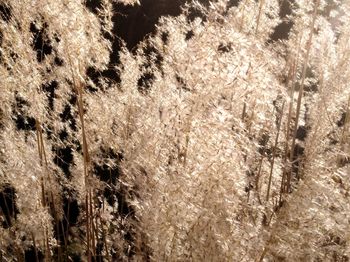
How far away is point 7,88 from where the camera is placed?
8.79ft

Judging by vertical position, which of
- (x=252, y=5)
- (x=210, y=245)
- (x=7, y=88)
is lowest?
(x=210, y=245)

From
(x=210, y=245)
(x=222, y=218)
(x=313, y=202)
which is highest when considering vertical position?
(x=313, y=202)

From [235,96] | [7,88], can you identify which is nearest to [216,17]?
[235,96]

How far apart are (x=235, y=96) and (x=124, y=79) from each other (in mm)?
1402

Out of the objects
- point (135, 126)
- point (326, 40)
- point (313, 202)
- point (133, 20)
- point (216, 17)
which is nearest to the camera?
point (313, 202)

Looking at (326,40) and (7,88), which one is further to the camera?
(326,40)

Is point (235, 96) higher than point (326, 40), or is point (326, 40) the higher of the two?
point (326, 40)

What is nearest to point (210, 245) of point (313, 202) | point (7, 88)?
point (313, 202)

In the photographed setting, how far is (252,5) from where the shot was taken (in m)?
2.91

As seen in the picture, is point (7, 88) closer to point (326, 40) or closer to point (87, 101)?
point (87, 101)

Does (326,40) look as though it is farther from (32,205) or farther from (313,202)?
(32,205)

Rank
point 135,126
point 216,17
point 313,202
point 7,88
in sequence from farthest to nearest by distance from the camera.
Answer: point 135,126 < point 7,88 < point 216,17 < point 313,202

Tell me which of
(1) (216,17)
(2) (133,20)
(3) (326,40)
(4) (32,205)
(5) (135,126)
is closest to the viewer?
(1) (216,17)

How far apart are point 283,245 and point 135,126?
1.49 metres
